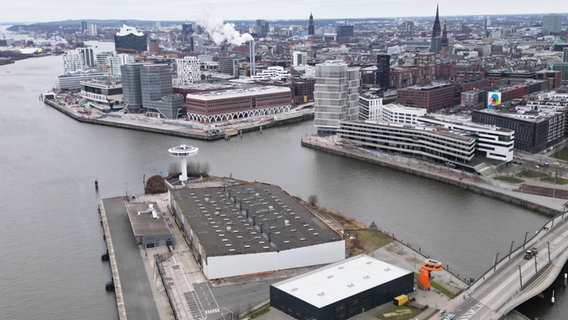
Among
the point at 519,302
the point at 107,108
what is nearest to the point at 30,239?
the point at 519,302

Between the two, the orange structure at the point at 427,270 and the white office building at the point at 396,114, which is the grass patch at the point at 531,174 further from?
the orange structure at the point at 427,270

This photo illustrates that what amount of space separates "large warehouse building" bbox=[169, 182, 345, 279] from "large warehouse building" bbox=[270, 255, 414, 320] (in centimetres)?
131

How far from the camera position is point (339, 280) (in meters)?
13.5

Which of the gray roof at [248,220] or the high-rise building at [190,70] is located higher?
the high-rise building at [190,70]

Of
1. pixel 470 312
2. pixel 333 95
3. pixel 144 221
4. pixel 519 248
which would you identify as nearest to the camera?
pixel 470 312

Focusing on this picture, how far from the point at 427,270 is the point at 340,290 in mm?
2594

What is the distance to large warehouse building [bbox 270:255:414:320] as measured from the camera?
12516mm

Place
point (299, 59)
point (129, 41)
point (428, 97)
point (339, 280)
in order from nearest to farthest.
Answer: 1. point (339, 280)
2. point (428, 97)
3. point (299, 59)
4. point (129, 41)

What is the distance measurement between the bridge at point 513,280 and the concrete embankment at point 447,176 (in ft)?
12.1

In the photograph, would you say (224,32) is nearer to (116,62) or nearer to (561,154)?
(116,62)

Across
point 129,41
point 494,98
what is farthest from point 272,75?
point 129,41

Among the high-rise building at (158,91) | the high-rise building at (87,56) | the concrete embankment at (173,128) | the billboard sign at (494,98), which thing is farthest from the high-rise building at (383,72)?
the high-rise building at (87,56)

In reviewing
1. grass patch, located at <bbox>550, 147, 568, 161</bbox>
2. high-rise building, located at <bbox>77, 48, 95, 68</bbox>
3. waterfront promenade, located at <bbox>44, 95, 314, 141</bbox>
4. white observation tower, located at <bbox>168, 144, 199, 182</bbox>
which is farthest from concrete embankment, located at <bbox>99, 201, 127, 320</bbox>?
high-rise building, located at <bbox>77, 48, 95, 68</bbox>

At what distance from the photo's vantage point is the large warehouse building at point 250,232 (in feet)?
49.0
